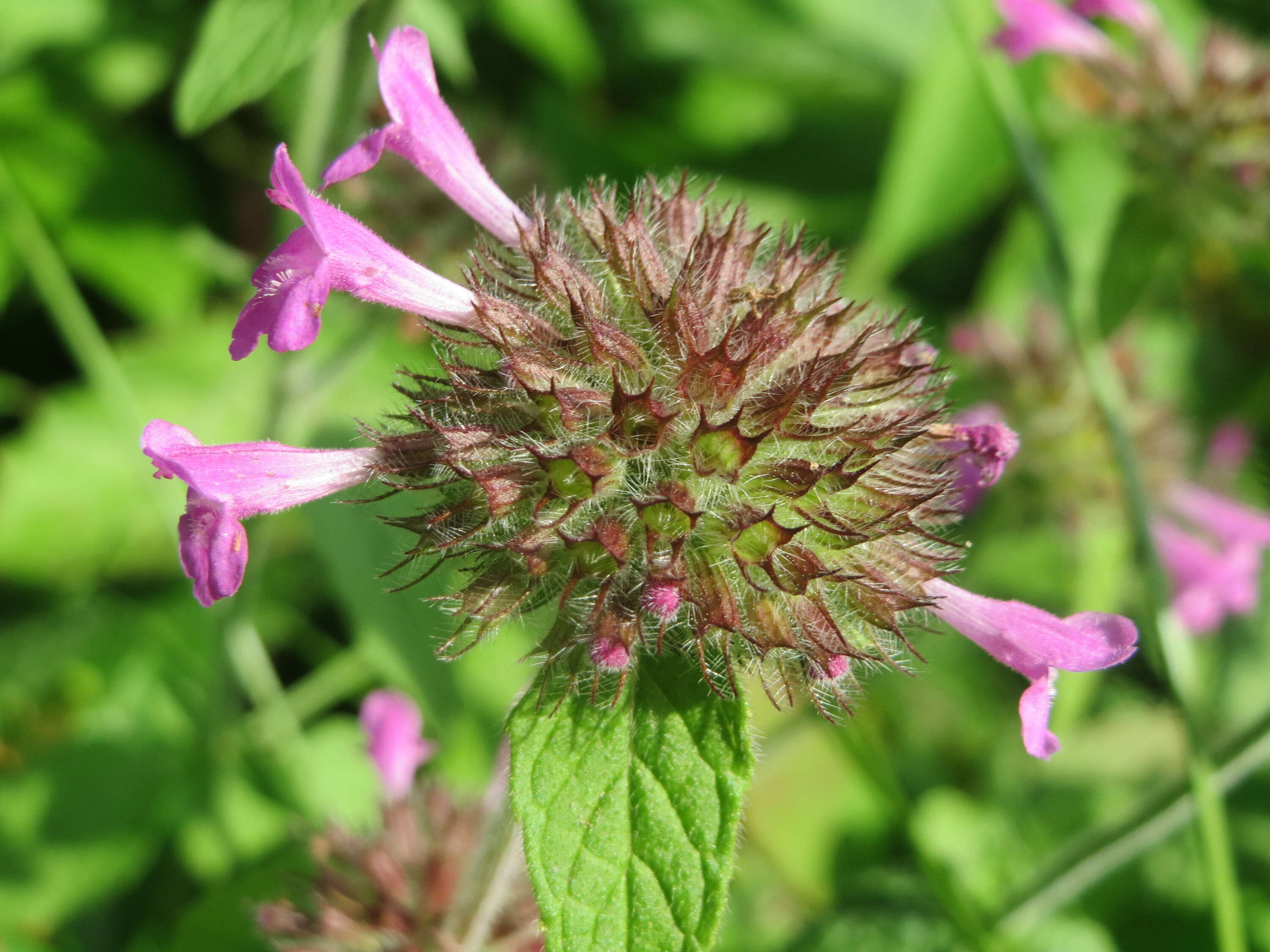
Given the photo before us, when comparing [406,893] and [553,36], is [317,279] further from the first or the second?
[553,36]

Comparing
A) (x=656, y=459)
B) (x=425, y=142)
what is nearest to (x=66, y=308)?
(x=425, y=142)

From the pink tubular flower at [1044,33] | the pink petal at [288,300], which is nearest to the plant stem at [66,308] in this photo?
the pink petal at [288,300]

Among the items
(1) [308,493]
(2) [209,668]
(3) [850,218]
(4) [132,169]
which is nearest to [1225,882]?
(1) [308,493]

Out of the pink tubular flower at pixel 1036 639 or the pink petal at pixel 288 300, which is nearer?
the pink petal at pixel 288 300

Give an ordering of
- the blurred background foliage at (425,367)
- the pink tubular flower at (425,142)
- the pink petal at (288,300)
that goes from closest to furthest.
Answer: the pink petal at (288,300) → the pink tubular flower at (425,142) → the blurred background foliage at (425,367)

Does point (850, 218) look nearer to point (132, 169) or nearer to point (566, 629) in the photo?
point (132, 169)

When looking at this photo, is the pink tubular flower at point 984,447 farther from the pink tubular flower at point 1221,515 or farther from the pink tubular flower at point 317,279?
the pink tubular flower at point 1221,515
